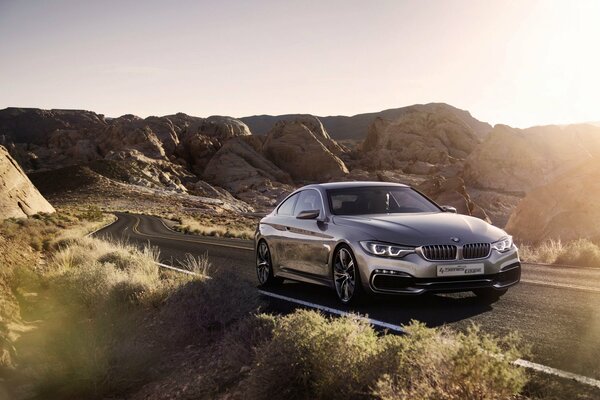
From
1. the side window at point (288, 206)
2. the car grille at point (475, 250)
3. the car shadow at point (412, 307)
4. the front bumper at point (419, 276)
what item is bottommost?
the car shadow at point (412, 307)

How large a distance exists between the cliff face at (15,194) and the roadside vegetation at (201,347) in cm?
3113

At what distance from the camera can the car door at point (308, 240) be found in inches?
324

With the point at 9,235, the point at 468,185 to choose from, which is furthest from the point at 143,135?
the point at 9,235

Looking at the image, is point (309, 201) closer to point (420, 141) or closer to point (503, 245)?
point (503, 245)

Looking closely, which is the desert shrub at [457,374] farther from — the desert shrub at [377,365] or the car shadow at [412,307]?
the car shadow at [412,307]

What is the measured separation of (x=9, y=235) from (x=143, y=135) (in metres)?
124

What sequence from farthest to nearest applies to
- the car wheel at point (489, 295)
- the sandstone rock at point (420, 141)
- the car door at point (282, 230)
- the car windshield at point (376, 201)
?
the sandstone rock at point (420, 141), the car door at point (282, 230), the car windshield at point (376, 201), the car wheel at point (489, 295)

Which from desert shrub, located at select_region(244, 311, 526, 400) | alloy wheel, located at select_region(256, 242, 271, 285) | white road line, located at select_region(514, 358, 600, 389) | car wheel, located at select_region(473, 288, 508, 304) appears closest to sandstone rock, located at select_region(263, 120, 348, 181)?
alloy wheel, located at select_region(256, 242, 271, 285)

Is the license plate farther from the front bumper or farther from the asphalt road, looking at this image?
the asphalt road

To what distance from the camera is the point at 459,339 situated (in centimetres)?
389

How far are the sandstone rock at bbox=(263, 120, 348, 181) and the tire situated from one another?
110 m

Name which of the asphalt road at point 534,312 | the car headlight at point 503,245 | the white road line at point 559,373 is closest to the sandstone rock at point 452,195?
the asphalt road at point 534,312

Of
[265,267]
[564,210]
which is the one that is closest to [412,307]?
[265,267]

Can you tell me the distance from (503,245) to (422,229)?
1.04 m
